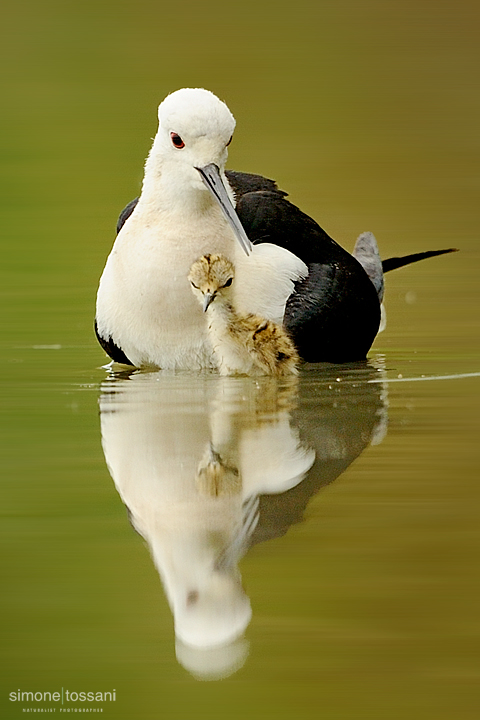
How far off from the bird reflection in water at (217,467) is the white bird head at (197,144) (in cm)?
69

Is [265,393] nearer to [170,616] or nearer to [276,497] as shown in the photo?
[276,497]

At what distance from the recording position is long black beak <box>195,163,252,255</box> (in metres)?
5.11

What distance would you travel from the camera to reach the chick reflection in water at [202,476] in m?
2.48

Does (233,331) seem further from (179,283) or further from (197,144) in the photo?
A: (197,144)

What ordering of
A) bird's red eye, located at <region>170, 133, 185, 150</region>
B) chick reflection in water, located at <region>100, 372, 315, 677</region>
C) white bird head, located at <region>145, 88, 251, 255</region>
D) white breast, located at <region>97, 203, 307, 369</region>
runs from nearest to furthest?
chick reflection in water, located at <region>100, 372, 315, 677</region>, white bird head, located at <region>145, 88, 251, 255</region>, bird's red eye, located at <region>170, 133, 185, 150</region>, white breast, located at <region>97, 203, 307, 369</region>

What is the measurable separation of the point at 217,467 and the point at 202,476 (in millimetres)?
105

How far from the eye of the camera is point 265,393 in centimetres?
482

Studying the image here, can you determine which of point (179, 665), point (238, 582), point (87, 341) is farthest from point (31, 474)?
point (87, 341)

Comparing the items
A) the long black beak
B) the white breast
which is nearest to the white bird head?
the long black beak

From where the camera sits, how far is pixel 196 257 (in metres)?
5.32

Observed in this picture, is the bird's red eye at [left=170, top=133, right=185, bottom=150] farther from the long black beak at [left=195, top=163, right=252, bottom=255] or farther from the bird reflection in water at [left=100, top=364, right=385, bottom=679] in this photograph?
the bird reflection in water at [left=100, top=364, right=385, bottom=679]

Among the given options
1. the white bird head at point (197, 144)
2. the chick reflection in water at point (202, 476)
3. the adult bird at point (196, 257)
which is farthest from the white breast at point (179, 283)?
the chick reflection in water at point (202, 476)

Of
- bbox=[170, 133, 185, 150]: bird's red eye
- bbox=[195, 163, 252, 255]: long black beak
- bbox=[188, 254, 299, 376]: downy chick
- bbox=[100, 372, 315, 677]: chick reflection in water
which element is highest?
bbox=[170, 133, 185, 150]: bird's red eye

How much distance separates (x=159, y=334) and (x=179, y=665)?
316 cm
